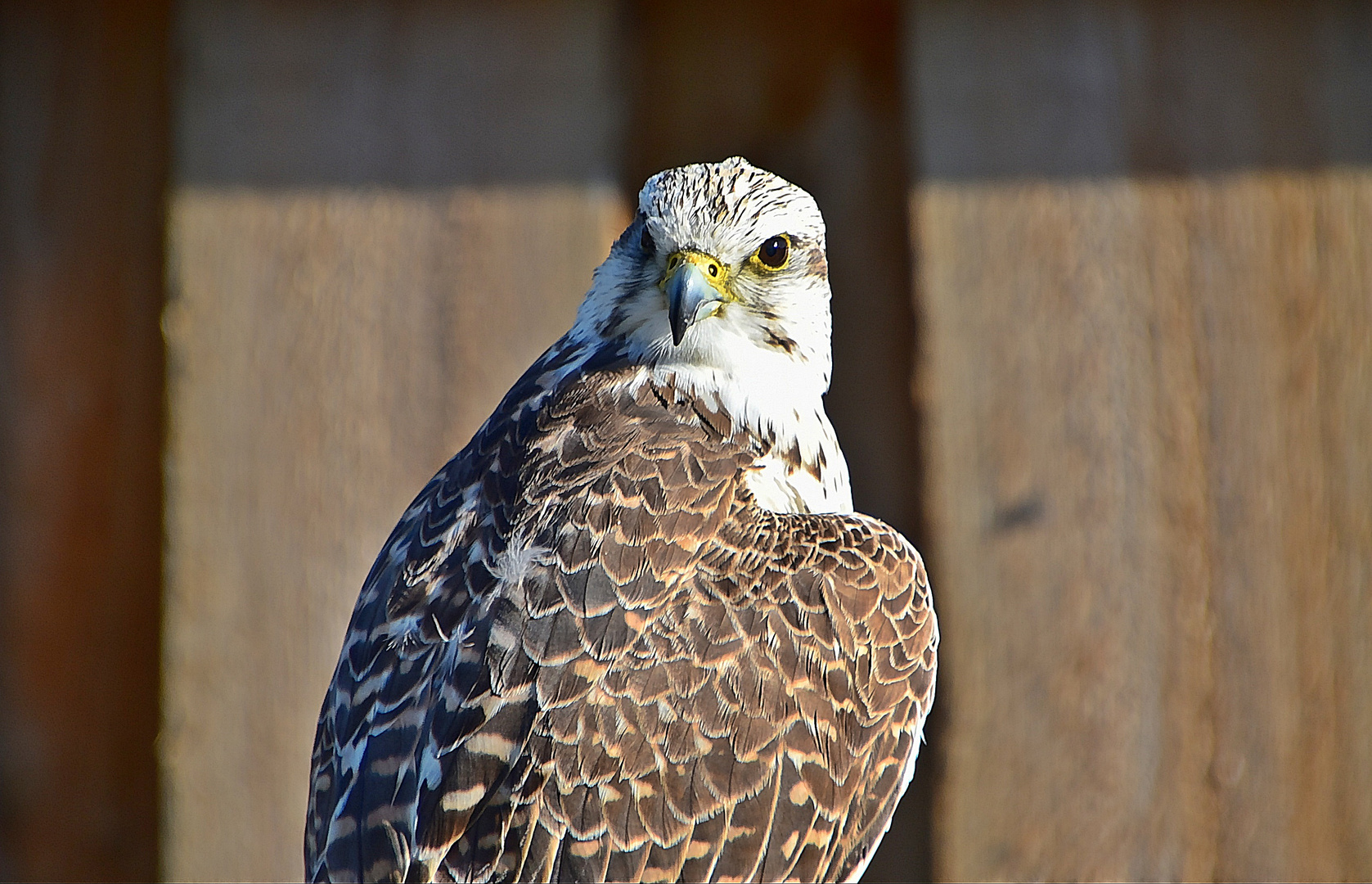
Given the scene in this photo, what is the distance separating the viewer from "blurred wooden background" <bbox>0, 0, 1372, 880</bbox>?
2.81 meters

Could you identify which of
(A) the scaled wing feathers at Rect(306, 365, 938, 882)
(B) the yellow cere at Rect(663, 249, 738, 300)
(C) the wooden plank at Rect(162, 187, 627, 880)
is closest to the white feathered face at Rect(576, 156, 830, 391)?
(B) the yellow cere at Rect(663, 249, 738, 300)

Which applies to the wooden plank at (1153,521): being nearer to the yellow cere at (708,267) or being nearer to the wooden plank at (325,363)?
the yellow cere at (708,267)

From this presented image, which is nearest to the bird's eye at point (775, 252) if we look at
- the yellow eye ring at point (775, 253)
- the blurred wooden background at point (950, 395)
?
the yellow eye ring at point (775, 253)

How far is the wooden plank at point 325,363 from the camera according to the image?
9.52 feet

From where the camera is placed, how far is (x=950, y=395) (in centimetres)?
286

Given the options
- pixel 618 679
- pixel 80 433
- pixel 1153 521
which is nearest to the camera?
pixel 618 679

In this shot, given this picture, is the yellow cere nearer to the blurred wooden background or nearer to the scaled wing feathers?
the scaled wing feathers

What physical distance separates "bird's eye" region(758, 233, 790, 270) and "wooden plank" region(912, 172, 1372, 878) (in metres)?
0.59

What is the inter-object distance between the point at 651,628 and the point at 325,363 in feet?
4.61

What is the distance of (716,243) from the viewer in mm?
2293

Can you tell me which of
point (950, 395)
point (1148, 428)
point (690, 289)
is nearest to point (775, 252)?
point (690, 289)

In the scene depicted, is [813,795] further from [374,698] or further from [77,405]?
[77,405]

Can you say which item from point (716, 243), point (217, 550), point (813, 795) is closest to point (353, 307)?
point (217, 550)

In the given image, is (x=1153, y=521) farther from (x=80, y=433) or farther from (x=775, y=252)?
(x=80, y=433)
